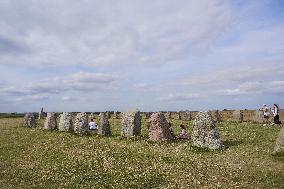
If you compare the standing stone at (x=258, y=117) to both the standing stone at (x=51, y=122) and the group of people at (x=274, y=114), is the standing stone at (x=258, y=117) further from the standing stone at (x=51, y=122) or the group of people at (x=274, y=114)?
the standing stone at (x=51, y=122)

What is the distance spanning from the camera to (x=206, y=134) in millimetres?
31016

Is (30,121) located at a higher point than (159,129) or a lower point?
higher

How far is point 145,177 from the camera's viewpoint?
22891 mm

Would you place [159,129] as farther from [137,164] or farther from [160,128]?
[137,164]

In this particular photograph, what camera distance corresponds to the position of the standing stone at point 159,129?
3425 centimetres

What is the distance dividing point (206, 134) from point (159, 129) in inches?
182

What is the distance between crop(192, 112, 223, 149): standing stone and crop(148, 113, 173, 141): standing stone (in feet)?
10.4

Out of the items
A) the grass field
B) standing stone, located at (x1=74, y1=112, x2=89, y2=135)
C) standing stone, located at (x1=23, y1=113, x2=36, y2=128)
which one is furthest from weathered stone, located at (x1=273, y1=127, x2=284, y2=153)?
standing stone, located at (x1=23, y1=113, x2=36, y2=128)

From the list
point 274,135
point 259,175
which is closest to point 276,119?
point 274,135

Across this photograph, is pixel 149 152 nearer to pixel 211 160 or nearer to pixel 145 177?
pixel 211 160

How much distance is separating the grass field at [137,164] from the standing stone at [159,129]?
87cm

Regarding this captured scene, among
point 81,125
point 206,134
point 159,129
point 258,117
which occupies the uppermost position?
point 258,117

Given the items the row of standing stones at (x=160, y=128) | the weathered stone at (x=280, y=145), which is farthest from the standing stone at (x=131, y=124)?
the weathered stone at (x=280, y=145)

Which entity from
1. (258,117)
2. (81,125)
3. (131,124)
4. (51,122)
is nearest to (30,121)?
(51,122)
